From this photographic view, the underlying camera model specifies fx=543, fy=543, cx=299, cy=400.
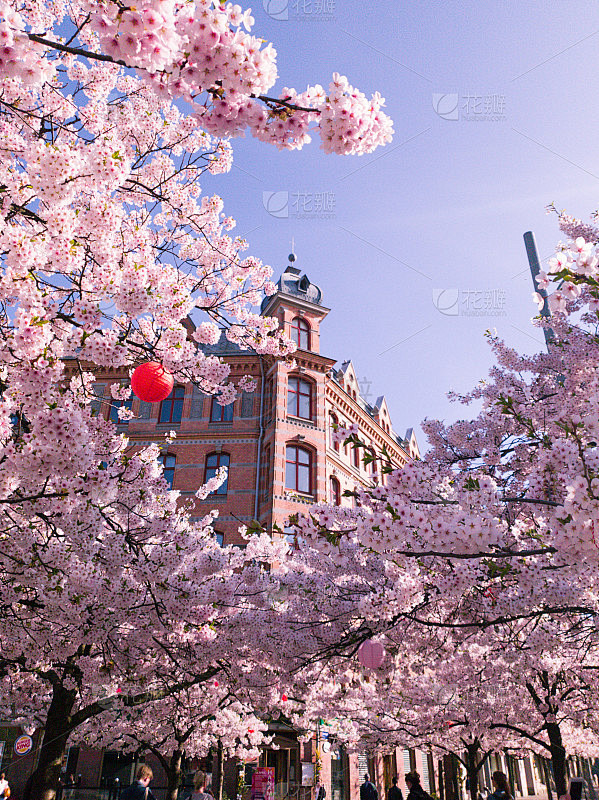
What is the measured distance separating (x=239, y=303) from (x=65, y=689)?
7749mm

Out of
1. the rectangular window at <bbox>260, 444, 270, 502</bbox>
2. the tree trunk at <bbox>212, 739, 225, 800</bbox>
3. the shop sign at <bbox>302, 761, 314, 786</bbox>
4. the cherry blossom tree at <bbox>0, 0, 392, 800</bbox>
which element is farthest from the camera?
the rectangular window at <bbox>260, 444, 270, 502</bbox>

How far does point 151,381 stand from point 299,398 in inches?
855

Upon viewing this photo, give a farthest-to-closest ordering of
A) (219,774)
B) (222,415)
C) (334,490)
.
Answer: (334,490) → (222,415) → (219,774)

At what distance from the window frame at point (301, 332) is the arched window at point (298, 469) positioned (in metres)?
5.66

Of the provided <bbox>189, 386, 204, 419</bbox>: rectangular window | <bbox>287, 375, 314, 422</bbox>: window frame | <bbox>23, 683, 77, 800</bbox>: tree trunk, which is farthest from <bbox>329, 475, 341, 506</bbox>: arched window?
<bbox>23, 683, 77, 800</bbox>: tree trunk

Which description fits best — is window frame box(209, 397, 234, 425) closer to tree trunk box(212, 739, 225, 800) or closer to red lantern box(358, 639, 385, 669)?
tree trunk box(212, 739, 225, 800)

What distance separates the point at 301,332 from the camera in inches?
1136

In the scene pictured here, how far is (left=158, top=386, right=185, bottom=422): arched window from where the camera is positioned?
89.9ft

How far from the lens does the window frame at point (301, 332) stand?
93.6 feet

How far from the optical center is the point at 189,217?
8.42 m

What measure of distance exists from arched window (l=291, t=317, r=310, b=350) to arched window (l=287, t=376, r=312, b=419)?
1928 millimetres

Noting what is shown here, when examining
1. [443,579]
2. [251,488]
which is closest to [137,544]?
[443,579]

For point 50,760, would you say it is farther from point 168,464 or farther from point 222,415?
point 222,415

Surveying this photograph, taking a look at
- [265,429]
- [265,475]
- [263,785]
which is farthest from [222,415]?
[263,785]
